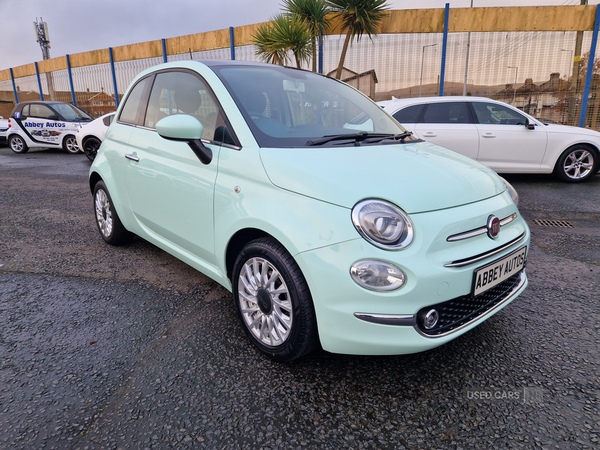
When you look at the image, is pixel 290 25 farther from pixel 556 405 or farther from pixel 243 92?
pixel 556 405

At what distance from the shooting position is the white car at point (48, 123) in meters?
11.9

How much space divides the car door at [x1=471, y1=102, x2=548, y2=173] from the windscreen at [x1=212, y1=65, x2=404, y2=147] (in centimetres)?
453

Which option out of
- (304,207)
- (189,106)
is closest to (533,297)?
(304,207)

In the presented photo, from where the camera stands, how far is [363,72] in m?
11.8

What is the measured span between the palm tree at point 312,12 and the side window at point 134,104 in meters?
8.89

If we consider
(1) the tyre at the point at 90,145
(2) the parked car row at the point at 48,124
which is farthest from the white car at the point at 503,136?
(2) the parked car row at the point at 48,124

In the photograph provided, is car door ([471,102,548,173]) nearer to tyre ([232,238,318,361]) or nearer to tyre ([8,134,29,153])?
tyre ([232,238,318,361])

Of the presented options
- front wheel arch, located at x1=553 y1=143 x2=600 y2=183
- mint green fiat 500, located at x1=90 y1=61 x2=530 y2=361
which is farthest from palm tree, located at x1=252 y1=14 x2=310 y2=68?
mint green fiat 500, located at x1=90 y1=61 x2=530 y2=361

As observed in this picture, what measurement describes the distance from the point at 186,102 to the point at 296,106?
0.77 metres

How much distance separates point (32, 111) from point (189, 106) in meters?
12.0

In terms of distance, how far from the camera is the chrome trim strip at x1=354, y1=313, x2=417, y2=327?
1799mm

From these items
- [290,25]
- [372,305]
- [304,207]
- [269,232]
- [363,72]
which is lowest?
[372,305]
